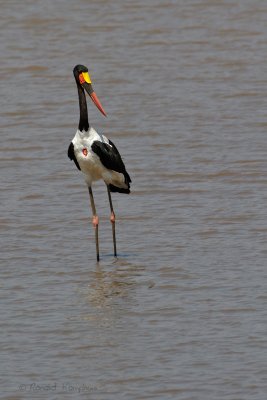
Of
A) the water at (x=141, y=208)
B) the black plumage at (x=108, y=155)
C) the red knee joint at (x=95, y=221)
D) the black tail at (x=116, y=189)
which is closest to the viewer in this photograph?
the water at (x=141, y=208)

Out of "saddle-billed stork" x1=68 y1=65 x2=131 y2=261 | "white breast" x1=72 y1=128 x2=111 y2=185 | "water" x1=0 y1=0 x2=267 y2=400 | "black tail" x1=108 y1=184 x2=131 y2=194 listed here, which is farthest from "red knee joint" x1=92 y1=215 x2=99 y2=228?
"white breast" x1=72 y1=128 x2=111 y2=185

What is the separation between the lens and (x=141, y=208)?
41.9 ft

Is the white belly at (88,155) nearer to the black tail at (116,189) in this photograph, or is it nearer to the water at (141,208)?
the black tail at (116,189)

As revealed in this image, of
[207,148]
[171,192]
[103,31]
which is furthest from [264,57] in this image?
[171,192]

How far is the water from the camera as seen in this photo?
8352 mm

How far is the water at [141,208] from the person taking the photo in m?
8.35

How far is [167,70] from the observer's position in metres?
19.0

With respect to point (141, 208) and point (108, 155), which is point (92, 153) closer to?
point (108, 155)

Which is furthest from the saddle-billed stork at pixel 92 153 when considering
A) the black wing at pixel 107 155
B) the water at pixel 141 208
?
the water at pixel 141 208

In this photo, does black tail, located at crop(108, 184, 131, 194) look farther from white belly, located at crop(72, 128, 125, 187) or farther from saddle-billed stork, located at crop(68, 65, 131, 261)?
white belly, located at crop(72, 128, 125, 187)

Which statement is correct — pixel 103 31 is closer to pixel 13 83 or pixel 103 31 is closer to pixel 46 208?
pixel 13 83

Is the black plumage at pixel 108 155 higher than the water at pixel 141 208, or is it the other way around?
the black plumage at pixel 108 155

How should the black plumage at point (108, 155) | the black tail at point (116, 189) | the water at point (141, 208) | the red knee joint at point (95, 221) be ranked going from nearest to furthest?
the water at point (141, 208), the black plumage at point (108, 155), the red knee joint at point (95, 221), the black tail at point (116, 189)

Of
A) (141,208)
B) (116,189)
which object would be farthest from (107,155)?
(141,208)
